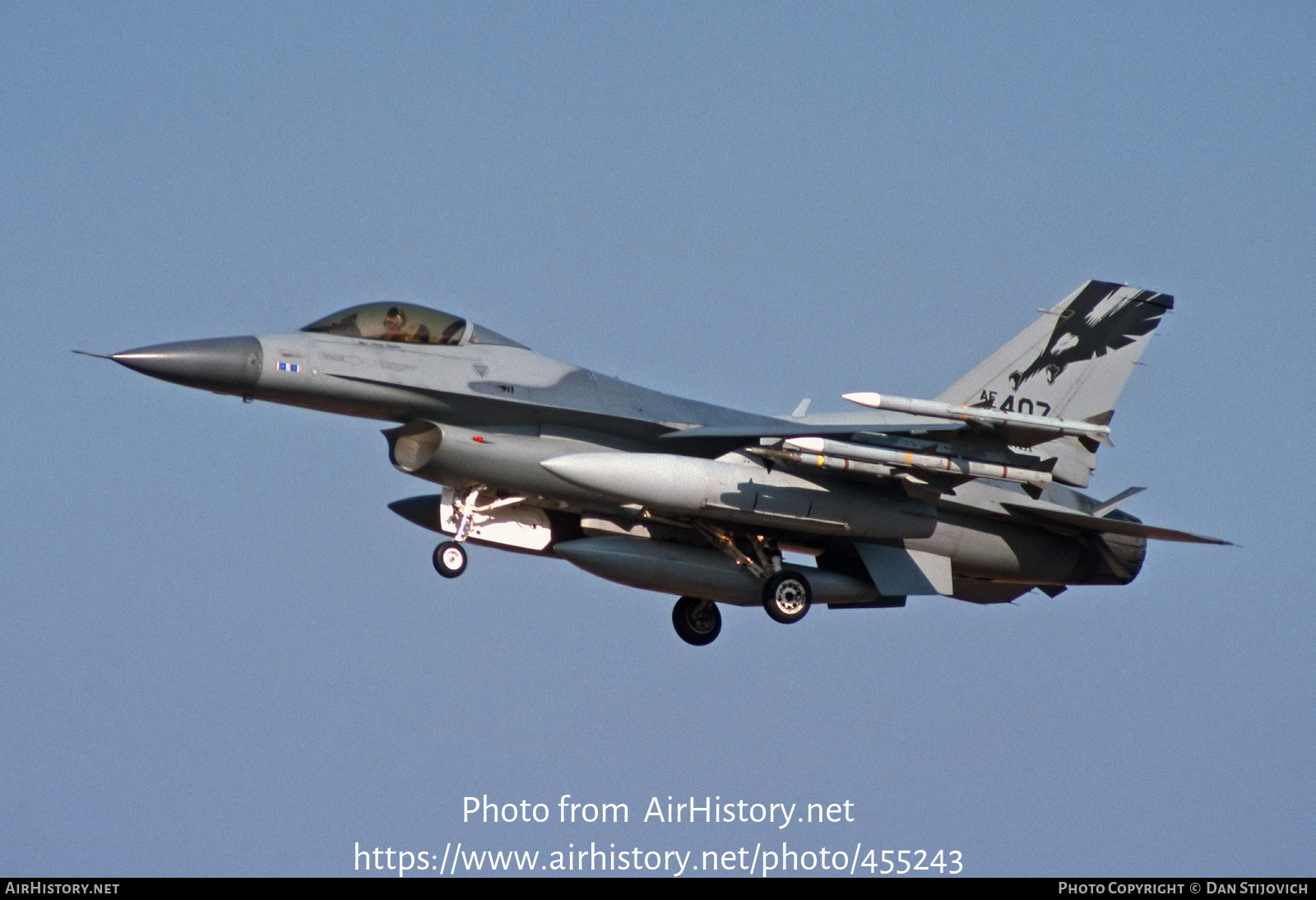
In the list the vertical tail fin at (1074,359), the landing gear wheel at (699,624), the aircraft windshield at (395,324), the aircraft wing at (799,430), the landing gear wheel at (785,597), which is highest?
the vertical tail fin at (1074,359)

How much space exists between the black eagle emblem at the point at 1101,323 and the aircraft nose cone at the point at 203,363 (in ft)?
27.2

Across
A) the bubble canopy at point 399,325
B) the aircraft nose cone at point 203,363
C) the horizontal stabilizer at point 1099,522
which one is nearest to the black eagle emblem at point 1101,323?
the horizontal stabilizer at point 1099,522

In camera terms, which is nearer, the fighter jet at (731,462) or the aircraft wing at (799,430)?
the fighter jet at (731,462)

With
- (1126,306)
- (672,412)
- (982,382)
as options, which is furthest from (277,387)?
(1126,306)

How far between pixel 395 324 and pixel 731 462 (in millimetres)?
3552

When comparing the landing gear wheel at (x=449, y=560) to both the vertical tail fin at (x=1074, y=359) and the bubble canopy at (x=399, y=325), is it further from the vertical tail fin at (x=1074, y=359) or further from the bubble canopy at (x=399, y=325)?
the vertical tail fin at (x=1074, y=359)

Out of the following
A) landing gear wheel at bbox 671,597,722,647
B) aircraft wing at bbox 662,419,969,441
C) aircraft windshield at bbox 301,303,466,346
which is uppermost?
aircraft windshield at bbox 301,303,466,346

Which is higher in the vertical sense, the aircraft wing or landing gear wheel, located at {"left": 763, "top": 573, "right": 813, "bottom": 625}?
the aircraft wing

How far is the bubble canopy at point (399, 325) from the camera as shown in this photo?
16.9 m

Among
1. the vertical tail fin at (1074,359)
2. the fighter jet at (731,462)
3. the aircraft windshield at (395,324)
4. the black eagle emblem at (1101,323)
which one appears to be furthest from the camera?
the black eagle emblem at (1101,323)

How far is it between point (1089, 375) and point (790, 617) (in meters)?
4.43

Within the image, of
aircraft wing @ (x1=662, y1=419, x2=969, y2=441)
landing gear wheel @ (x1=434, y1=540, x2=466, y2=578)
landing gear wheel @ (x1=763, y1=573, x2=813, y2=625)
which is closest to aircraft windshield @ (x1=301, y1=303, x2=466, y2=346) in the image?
landing gear wheel @ (x1=434, y1=540, x2=466, y2=578)

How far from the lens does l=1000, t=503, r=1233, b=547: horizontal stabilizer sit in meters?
18.4

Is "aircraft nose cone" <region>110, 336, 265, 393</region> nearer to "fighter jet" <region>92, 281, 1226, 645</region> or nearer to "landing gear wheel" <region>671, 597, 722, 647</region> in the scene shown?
"fighter jet" <region>92, 281, 1226, 645</region>
